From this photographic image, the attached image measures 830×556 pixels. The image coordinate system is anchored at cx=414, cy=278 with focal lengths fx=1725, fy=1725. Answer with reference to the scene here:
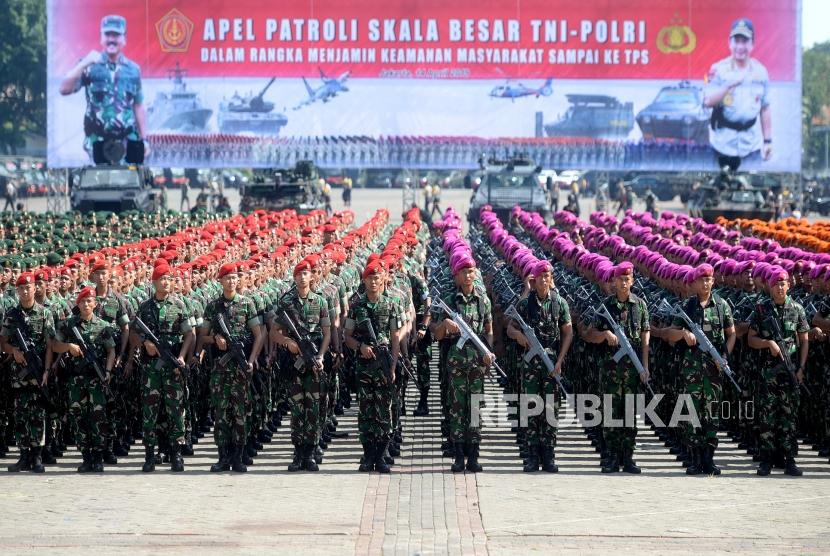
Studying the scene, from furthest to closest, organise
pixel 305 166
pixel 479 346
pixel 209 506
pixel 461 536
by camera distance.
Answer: pixel 305 166, pixel 479 346, pixel 209 506, pixel 461 536

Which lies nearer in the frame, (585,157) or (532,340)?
(532,340)

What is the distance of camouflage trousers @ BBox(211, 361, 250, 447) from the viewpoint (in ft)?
38.0

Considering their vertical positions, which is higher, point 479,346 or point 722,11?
point 722,11

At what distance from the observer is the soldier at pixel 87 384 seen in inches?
455

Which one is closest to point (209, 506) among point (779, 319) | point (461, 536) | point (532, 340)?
point (461, 536)

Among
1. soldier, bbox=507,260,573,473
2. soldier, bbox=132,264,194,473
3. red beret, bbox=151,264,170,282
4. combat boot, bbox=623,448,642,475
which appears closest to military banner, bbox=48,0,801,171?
red beret, bbox=151,264,170,282

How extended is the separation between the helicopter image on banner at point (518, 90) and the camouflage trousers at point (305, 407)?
34100 mm

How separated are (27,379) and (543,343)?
Answer: 3.48m

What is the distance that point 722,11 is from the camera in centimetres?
4519

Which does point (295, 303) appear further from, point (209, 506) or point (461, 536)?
point (461, 536)

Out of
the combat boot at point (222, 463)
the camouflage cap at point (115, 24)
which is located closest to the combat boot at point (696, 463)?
the combat boot at point (222, 463)

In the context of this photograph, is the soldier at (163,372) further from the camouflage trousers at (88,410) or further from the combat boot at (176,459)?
the camouflage trousers at (88,410)

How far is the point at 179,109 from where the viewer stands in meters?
45.1

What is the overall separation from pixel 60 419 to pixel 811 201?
4862 cm
